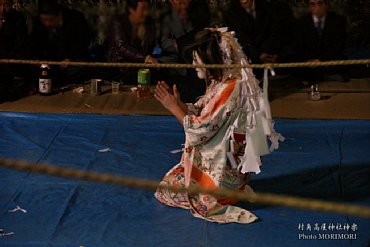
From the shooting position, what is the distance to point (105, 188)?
12.0 ft

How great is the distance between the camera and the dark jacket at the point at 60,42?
5648 mm

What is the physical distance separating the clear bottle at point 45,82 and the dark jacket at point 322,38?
2.10m

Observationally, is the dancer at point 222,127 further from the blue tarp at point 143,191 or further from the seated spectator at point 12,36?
the seated spectator at point 12,36

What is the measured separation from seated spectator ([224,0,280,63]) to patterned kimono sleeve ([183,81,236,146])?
8.06ft

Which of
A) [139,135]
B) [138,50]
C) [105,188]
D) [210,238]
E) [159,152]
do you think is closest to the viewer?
[210,238]

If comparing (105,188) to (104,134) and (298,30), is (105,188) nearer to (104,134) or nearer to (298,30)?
(104,134)

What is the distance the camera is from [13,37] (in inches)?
219

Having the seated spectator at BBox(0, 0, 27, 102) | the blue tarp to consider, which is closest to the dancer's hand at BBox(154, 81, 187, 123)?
the blue tarp

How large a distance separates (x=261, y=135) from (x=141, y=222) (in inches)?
28.3

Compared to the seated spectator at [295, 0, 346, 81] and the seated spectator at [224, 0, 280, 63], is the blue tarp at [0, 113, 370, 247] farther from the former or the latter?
the seated spectator at [295, 0, 346, 81]

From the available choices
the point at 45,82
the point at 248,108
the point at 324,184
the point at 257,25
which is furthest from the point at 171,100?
the point at 257,25

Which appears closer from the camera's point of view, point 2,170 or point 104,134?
point 2,170

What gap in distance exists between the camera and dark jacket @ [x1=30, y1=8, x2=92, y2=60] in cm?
565

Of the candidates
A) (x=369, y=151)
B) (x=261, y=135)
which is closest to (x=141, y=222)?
(x=261, y=135)
